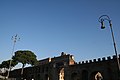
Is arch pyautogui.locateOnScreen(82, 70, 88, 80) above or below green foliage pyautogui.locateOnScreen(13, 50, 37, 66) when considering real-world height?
below

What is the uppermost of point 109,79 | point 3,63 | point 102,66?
point 3,63

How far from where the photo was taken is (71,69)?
41188 millimetres

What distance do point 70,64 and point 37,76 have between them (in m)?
15.0

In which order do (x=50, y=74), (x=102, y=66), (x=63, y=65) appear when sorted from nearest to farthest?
(x=102, y=66)
(x=63, y=65)
(x=50, y=74)

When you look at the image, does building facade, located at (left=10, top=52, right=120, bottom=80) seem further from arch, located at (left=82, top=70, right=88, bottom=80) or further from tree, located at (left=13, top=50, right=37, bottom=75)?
tree, located at (left=13, top=50, right=37, bottom=75)

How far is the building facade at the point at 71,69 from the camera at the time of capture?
33281mm

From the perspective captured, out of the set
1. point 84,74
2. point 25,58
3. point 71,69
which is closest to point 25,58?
point 25,58

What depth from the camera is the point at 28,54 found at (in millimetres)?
57656

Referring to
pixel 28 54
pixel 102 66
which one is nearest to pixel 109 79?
pixel 102 66

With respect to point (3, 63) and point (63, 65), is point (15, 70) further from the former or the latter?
point (63, 65)

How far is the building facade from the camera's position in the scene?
109ft

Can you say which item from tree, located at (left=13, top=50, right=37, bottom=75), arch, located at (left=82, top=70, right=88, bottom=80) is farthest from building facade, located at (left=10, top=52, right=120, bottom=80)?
tree, located at (left=13, top=50, right=37, bottom=75)

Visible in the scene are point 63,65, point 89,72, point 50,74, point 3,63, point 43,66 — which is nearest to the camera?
point 89,72

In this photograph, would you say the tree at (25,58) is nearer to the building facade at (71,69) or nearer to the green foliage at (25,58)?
the green foliage at (25,58)
